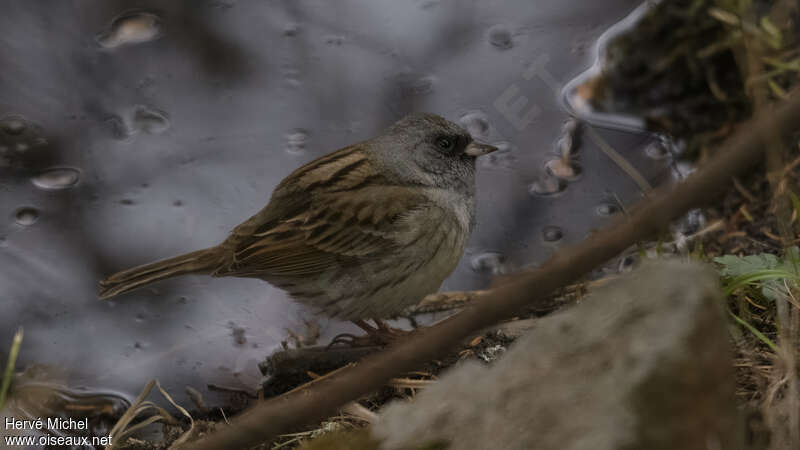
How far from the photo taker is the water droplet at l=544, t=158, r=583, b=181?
502 cm

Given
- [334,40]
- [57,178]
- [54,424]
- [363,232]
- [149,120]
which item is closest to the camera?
[54,424]

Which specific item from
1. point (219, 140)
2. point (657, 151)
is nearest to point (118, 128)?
point (219, 140)

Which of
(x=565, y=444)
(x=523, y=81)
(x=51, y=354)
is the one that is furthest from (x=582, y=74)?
(x=565, y=444)

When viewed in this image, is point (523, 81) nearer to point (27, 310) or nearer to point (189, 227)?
point (189, 227)

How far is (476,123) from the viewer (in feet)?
17.5

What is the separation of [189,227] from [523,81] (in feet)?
8.03

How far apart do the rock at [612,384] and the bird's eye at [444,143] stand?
1.93 meters

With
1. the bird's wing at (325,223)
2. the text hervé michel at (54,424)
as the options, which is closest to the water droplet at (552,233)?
the bird's wing at (325,223)

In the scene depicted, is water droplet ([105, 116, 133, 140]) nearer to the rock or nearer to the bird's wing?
the bird's wing

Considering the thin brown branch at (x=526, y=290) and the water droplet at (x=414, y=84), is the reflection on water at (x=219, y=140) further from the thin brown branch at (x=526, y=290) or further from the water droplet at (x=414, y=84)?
the thin brown branch at (x=526, y=290)

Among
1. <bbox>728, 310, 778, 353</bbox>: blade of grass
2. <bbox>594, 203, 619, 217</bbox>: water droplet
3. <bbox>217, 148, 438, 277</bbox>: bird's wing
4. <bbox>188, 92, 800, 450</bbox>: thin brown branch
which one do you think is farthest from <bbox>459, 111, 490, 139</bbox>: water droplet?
<bbox>188, 92, 800, 450</bbox>: thin brown branch

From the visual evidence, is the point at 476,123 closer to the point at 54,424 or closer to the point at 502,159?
the point at 502,159

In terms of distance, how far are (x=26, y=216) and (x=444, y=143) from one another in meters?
A: 2.35

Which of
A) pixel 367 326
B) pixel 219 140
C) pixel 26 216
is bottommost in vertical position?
pixel 367 326
